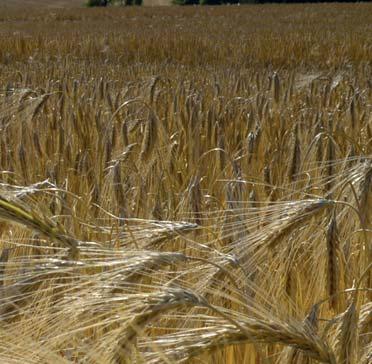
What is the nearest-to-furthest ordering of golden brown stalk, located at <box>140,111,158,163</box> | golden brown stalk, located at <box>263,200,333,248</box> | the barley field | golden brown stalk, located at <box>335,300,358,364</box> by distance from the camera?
the barley field → golden brown stalk, located at <box>335,300,358,364</box> → golden brown stalk, located at <box>263,200,333,248</box> → golden brown stalk, located at <box>140,111,158,163</box>

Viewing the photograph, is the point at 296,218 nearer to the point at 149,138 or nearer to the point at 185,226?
the point at 185,226

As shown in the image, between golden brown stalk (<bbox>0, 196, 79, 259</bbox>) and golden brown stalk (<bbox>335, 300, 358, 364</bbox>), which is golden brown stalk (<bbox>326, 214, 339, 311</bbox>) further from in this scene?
golden brown stalk (<bbox>0, 196, 79, 259</bbox>)

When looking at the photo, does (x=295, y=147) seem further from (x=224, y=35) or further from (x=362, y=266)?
(x=224, y=35)

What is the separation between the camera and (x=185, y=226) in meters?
1.17

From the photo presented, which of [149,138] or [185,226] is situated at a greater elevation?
[185,226]

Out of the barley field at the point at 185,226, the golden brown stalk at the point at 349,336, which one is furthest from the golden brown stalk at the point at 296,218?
the golden brown stalk at the point at 349,336

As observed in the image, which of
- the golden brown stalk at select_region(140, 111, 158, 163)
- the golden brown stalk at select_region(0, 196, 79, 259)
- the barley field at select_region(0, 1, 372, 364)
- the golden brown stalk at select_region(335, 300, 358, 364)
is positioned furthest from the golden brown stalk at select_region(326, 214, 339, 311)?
the golden brown stalk at select_region(140, 111, 158, 163)

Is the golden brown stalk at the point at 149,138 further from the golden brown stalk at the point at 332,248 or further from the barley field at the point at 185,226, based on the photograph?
the golden brown stalk at the point at 332,248

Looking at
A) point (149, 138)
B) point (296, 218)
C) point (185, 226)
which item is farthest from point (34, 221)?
point (149, 138)

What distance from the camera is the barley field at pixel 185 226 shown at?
3.06ft

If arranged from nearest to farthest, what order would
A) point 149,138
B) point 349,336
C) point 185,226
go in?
point 349,336, point 185,226, point 149,138

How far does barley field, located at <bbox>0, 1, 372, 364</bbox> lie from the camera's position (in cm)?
93

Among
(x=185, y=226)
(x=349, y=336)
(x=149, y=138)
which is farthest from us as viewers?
(x=149, y=138)

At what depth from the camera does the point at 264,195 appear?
2.11 m
